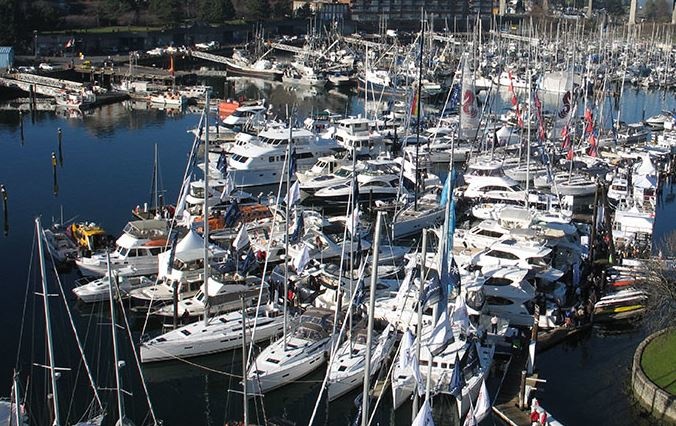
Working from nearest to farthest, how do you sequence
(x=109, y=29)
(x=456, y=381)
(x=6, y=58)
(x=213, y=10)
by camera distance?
(x=456, y=381) < (x=6, y=58) < (x=109, y=29) < (x=213, y=10)

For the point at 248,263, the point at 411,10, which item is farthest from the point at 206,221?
the point at 411,10

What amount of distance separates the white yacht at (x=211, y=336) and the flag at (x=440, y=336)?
17.3ft

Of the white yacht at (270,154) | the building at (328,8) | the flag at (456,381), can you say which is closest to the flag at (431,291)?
the flag at (456,381)

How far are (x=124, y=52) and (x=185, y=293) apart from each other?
8735 centimetres

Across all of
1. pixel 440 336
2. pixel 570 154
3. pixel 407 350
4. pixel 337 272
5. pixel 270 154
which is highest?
pixel 570 154

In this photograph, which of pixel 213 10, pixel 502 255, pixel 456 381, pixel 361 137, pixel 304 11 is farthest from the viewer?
pixel 304 11

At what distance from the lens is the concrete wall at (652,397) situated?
2289 centimetres

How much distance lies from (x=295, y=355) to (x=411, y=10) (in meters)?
141

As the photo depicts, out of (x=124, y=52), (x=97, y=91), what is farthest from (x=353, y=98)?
(x=124, y=52)

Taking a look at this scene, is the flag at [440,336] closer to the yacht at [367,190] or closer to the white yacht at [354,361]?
the white yacht at [354,361]

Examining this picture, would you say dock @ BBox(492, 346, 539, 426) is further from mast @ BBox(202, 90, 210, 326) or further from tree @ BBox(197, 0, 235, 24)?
tree @ BBox(197, 0, 235, 24)

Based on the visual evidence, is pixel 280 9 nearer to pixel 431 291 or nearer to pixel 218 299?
pixel 218 299

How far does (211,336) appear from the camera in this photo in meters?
26.5

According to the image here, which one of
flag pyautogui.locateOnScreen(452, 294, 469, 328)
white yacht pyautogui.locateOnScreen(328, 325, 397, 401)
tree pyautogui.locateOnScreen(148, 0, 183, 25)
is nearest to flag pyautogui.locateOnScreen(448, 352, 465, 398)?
flag pyautogui.locateOnScreen(452, 294, 469, 328)
